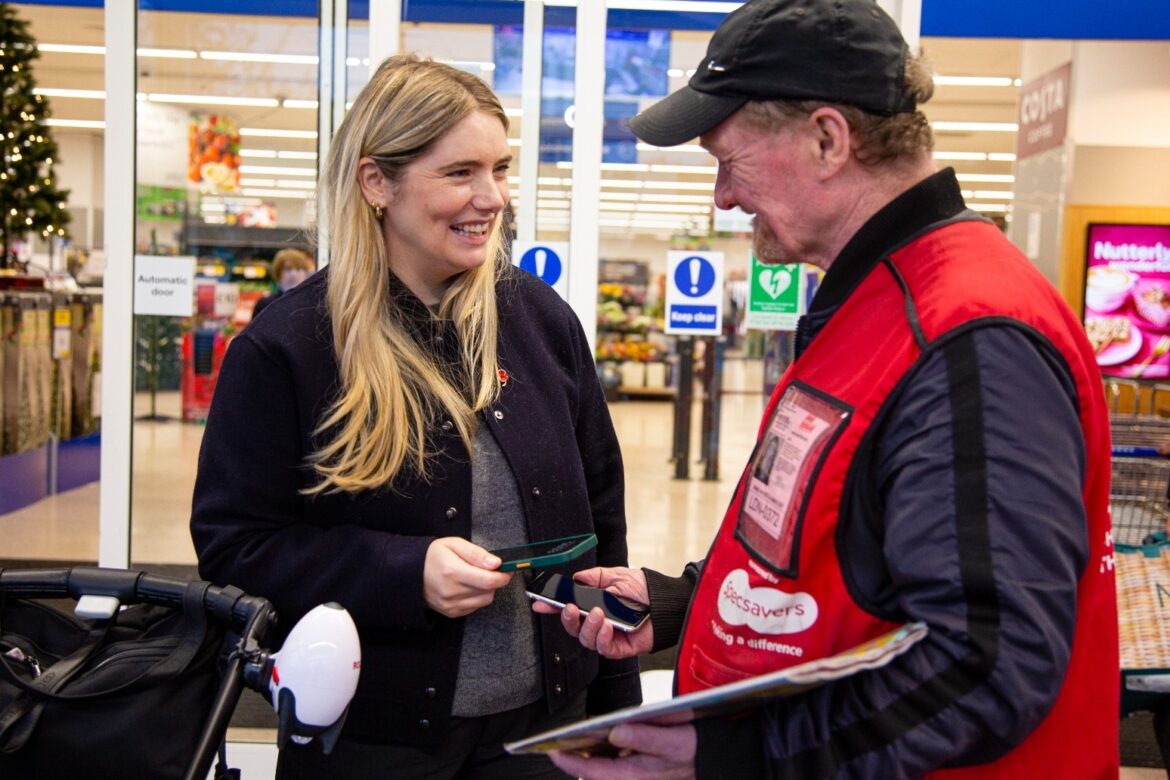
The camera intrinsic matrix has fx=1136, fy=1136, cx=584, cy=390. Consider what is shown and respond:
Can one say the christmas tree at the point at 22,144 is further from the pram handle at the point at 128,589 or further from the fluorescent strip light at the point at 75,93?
the fluorescent strip light at the point at 75,93

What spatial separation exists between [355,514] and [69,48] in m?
13.2

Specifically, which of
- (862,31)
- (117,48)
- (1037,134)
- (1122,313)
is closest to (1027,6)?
(1122,313)

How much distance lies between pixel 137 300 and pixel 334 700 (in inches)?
108

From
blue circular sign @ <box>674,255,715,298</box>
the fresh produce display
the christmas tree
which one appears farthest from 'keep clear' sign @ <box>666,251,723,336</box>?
the christmas tree

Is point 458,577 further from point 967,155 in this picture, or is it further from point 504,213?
point 967,155

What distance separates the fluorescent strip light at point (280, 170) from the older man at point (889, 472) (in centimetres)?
354

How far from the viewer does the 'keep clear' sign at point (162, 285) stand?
3.77 m

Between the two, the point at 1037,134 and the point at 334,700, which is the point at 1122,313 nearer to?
the point at 1037,134

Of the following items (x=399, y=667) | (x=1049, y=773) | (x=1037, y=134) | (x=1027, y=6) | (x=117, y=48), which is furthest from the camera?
(x=1037, y=134)

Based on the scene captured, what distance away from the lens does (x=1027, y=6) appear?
20.1 ft

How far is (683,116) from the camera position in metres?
1.24

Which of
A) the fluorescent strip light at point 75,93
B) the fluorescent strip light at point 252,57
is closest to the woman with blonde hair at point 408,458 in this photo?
the fluorescent strip light at point 252,57

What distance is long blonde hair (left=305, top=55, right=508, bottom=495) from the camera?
5.58 ft

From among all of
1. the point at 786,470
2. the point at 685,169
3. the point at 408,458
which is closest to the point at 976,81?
the point at 685,169
